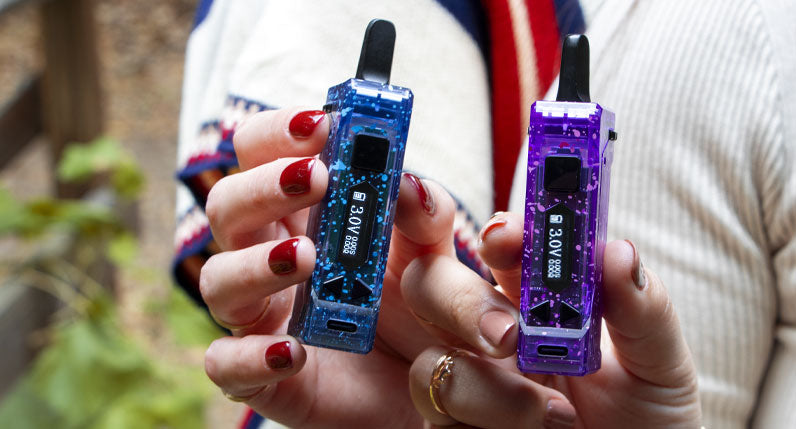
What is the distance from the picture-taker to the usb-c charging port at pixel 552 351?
278mm

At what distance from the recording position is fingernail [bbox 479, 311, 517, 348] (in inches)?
11.3

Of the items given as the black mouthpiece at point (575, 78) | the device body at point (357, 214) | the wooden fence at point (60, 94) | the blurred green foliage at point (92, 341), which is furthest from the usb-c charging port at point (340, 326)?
the wooden fence at point (60, 94)

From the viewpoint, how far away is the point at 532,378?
354 mm

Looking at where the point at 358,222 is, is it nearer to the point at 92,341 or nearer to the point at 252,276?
the point at 252,276

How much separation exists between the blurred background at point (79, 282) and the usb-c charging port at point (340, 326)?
Answer: 646 mm

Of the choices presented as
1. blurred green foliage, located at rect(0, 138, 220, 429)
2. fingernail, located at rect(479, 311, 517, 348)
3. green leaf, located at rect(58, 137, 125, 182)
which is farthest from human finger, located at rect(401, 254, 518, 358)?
green leaf, located at rect(58, 137, 125, 182)

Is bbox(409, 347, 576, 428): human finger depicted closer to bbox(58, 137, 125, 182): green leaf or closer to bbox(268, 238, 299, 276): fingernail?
bbox(268, 238, 299, 276): fingernail

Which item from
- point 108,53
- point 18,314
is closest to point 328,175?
point 18,314

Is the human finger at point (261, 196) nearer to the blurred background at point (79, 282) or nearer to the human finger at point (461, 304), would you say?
the human finger at point (461, 304)

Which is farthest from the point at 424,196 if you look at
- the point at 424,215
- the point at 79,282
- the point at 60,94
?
the point at 60,94

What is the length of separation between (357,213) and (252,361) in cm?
8

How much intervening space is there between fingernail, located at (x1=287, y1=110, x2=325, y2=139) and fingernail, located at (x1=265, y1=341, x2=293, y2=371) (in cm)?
8

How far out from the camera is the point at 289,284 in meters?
0.30

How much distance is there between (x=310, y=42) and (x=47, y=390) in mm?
607
